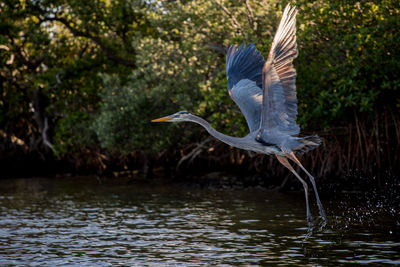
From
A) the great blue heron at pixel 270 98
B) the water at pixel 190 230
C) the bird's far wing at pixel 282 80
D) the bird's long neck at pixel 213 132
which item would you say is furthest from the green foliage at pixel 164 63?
the bird's long neck at pixel 213 132

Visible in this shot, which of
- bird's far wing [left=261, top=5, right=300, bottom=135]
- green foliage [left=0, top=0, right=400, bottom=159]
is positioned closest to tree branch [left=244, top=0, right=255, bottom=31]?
green foliage [left=0, top=0, right=400, bottom=159]

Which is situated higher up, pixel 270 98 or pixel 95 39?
pixel 95 39

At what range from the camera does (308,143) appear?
395 inches

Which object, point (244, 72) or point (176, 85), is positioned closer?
point (244, 72)

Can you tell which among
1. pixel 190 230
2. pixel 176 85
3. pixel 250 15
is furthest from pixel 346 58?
pixel 190 230

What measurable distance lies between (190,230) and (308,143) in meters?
2.59

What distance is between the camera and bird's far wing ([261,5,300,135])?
8758 millimetres

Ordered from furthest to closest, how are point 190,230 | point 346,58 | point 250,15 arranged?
point 250,15 < point 346,58 < point 190,230

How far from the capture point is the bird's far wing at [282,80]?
28.7ft

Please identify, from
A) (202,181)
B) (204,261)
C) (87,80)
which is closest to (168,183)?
(202,181)

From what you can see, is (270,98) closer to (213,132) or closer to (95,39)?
(213,132)

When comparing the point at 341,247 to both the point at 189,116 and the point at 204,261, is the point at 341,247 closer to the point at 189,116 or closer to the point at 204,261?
the point at 204,261

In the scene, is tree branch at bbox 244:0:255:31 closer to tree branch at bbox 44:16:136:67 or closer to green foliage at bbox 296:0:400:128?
green foliage at bbox 296:0:400:128

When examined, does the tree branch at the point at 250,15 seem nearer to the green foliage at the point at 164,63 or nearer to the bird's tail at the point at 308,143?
the green foliage at the point at 164,63
